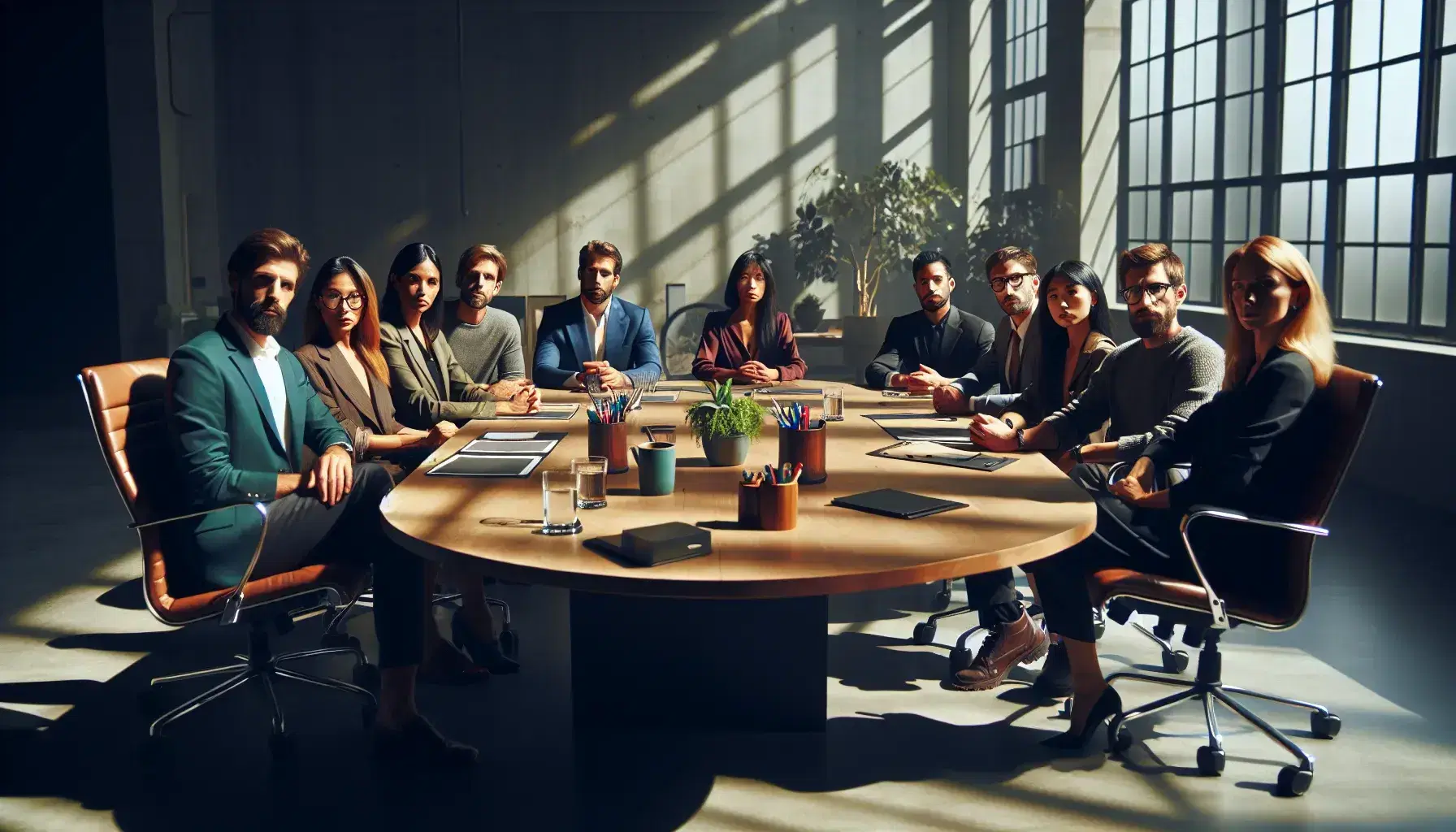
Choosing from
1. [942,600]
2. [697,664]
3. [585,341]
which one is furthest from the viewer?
[585,341]

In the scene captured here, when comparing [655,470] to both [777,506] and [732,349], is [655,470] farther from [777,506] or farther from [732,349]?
[732,349]

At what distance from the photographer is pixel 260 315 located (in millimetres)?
3066

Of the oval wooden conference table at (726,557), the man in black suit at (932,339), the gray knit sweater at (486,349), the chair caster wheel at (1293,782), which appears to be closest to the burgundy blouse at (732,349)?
the man in black suit at (932,339)

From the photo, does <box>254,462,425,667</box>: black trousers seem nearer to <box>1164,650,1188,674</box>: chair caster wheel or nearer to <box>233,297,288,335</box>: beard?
<box>233,297,288,335</box>: beard

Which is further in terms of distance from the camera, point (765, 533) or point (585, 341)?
point (585, 341)

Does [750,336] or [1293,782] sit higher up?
[750,336]

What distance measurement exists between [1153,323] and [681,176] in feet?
26.3

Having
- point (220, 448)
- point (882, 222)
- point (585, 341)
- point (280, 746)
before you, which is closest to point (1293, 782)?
point (280, 746)

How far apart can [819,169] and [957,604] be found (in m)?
7.39

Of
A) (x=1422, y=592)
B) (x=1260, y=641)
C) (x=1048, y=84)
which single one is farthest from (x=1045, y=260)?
(x=1260, y=641)

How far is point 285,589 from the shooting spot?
2896 mm

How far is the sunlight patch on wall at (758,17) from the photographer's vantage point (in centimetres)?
1096

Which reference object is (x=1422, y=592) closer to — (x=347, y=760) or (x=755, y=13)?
(x=347, y=760)

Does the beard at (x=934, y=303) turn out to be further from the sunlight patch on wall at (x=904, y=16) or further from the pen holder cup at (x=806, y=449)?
the sunlight patch on wall at (x=904, y=16)
